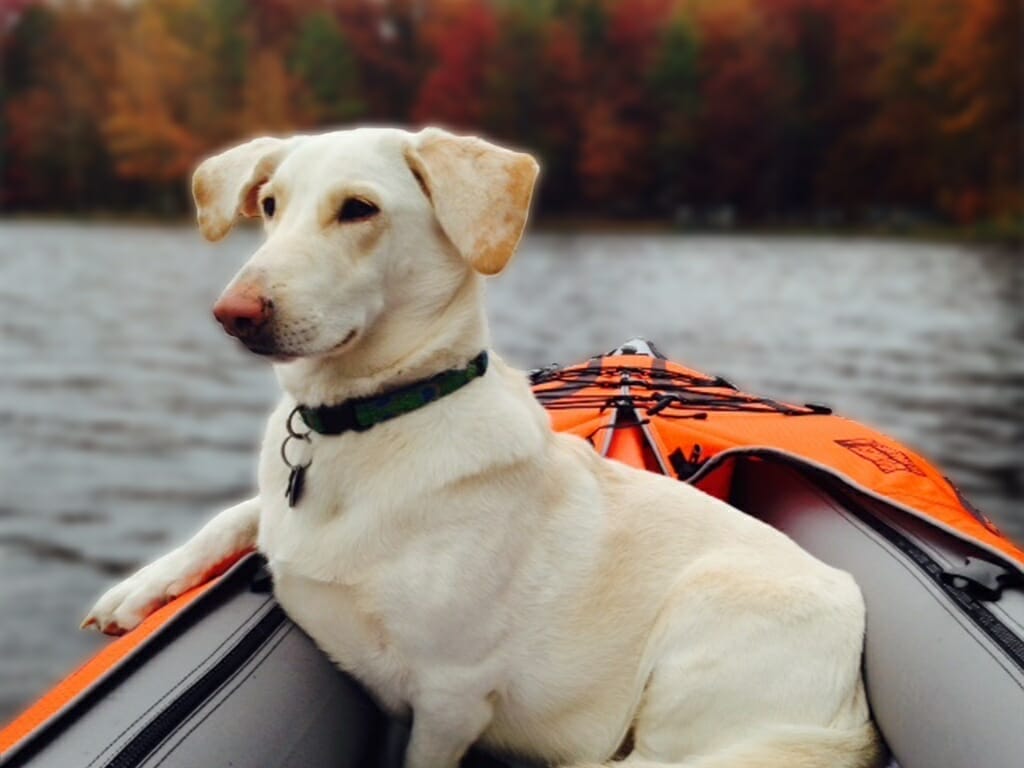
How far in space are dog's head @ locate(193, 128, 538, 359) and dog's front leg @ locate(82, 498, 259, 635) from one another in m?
0.63

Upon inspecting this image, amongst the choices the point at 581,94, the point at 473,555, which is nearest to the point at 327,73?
the point at 581,94

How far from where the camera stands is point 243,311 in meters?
1.75

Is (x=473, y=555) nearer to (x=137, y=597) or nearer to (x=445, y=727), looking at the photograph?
(x=445, y=727)

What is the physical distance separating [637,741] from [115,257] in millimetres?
23939

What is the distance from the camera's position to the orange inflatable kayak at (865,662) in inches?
71.1

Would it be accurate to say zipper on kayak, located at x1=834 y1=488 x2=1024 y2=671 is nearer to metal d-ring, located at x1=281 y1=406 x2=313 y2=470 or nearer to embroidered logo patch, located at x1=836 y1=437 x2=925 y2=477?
embroidered logo patch, located at x1=836 y1=437 x2=925 y2=477

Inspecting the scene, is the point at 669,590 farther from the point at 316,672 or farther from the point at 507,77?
the point at 507,77

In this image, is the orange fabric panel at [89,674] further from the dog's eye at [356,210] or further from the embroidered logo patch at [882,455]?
the embroidered logo patch at [882,455]

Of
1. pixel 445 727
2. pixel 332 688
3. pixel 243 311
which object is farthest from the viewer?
pixel 332 688

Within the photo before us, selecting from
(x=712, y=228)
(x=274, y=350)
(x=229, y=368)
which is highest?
(x=274, y=350)

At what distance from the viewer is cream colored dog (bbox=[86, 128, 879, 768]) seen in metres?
1.95

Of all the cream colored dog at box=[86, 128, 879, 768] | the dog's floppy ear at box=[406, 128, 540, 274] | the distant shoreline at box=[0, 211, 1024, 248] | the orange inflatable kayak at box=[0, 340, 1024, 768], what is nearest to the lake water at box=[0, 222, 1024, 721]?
the orange inflatable kayak at box=[0, 340, 1024, 768]

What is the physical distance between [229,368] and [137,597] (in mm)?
9743

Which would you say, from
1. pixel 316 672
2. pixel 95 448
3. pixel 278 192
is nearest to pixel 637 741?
pixel 316 672
